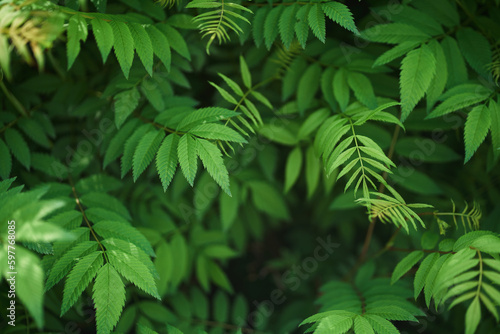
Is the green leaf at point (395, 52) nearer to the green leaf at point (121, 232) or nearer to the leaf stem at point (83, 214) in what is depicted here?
the green leaf at point (121, 232)

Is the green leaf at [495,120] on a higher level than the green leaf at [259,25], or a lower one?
lower

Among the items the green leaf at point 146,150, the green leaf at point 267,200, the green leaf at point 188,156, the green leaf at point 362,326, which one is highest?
the green leaf at point 188,156

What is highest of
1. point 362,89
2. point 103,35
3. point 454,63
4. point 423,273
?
point 103,35

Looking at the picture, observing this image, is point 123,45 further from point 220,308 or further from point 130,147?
point 220,308

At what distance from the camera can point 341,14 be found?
1610 mm

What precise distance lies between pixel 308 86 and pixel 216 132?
2.49 feet

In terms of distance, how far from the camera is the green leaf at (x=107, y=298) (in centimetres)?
138

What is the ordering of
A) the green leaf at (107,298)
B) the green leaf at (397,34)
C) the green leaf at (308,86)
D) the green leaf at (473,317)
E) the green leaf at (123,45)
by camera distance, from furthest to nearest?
the green leaf at (308,86) < the green leaf at (397,34) < the green leaf at (123,45) < the green leaf at (107,298) < the green leaf at (473,317)

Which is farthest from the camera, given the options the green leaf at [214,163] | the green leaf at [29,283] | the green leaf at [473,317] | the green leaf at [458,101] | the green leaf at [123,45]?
the green leaf at [458,101]

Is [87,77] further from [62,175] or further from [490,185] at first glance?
[490,185]

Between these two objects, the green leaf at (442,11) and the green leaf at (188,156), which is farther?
the green leaf at (442,11)

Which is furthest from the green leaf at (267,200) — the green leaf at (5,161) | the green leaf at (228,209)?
the green leaf at (5,161)

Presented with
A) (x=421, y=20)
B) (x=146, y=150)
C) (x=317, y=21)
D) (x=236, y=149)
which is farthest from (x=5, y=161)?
(x=421, y=20)

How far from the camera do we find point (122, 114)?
1858 millimetres
